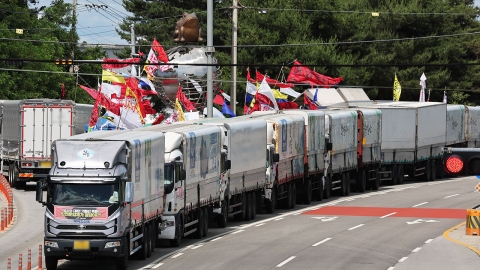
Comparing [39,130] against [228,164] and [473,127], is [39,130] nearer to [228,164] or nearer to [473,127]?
[228,164]

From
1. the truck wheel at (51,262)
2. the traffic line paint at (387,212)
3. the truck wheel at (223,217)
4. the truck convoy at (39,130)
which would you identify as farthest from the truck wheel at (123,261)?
the truck convoy at (39,130)

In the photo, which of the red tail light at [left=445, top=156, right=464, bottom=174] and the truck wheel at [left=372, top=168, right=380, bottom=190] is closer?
the red tail light at [left=445, top=156, right=464, bottom=174]

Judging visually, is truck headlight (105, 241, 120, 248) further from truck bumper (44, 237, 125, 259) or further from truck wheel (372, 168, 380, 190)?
truck wheel (372, 168, 380, 190)

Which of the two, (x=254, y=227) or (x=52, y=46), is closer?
(x=254, y=227)

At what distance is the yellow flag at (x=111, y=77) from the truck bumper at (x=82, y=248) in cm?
3277

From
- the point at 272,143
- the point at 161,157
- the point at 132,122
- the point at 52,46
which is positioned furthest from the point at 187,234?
the point at 52,46

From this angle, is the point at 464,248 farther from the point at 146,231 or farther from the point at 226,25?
the point at 226,25

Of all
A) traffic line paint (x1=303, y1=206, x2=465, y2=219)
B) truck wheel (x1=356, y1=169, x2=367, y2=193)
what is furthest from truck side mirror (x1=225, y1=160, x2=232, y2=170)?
truck wheel (x1=356, y1=169, x2=367, y2=193)

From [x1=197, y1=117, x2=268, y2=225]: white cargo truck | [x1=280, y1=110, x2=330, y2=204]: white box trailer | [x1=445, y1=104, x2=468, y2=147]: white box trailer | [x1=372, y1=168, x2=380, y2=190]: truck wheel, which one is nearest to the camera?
[x1=197, y1=117, x2=268, y2=225]: white cargo truck

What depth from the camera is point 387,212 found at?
4019cm

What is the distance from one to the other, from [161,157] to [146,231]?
6.90ft

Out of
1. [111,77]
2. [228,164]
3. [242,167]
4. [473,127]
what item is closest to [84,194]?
[228,164]

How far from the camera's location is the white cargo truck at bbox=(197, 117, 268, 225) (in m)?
34.2

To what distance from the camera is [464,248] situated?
29.9 meters
